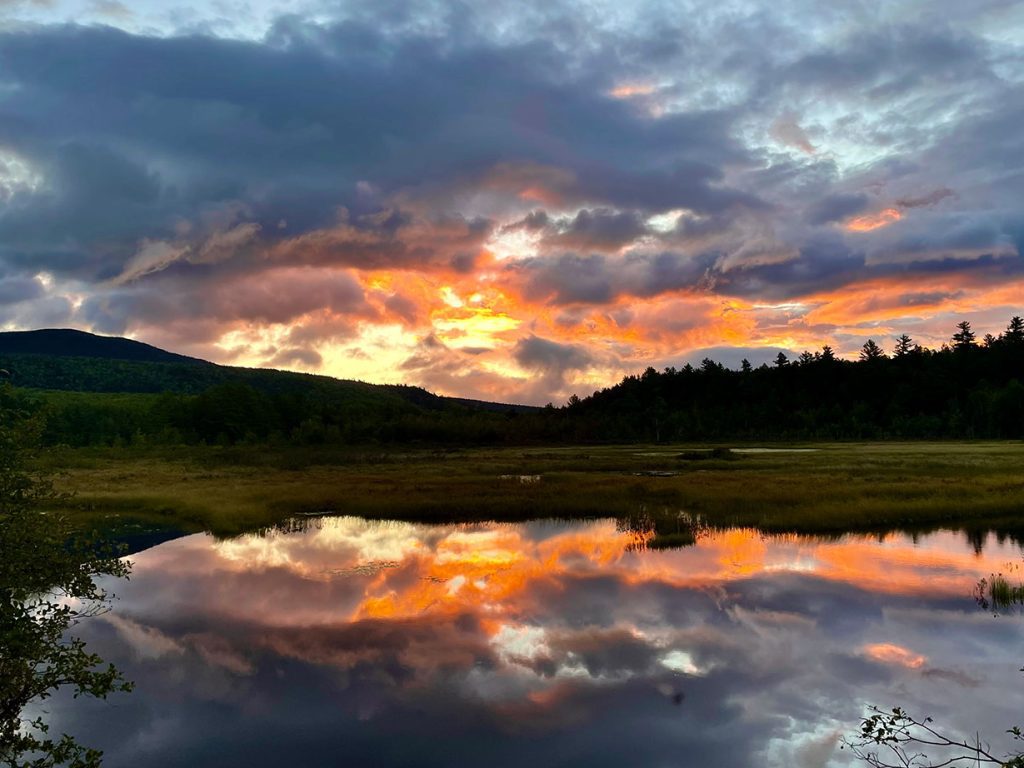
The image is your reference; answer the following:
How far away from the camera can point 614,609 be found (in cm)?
2509

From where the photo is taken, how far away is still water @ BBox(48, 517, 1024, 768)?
1544 centimetres

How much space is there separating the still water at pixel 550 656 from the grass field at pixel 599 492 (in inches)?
320

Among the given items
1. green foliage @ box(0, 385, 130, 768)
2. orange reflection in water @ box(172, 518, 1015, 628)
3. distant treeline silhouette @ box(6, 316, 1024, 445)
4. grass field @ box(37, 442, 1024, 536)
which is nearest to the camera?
green foliage @ box(0, 385, 130, 768)

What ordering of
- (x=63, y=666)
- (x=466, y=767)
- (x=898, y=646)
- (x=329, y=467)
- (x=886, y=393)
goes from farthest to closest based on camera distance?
1. (x=886, y=393)
2. (x=329, y=467)
3. (x=898, y=646)
4. (x=466, y=767)
5. (x=63, y=666)

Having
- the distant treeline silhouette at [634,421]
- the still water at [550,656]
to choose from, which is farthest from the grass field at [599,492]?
the distant treeline silhouette at [634,421]

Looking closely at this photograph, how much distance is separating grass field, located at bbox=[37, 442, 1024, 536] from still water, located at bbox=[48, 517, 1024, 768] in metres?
8.12

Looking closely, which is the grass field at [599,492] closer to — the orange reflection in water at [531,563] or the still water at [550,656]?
the orange reflection in water at [531,563]

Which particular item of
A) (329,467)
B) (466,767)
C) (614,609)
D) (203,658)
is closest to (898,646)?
(614,609)

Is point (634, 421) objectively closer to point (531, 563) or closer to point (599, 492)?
point (599, 492)

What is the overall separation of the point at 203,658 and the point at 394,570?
11.7 meters

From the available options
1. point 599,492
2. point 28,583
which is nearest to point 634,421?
point 599,492

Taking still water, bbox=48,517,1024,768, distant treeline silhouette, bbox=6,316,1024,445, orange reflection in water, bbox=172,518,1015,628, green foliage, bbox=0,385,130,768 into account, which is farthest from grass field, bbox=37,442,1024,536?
distant treeline silhouette, bbox=6,316,1024,445

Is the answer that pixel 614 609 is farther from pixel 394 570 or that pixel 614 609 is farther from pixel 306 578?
pixel 306 578

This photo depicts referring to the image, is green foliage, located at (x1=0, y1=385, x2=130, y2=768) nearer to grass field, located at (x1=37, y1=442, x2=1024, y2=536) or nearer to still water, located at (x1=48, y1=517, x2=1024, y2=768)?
still water, located at (x1=48, y1=517, x2=1024, y2=768)
